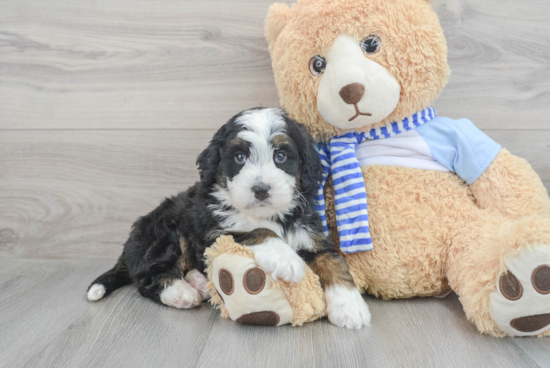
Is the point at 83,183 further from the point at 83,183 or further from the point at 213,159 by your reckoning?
the point at 213,159

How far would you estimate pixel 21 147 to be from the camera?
2455 mm

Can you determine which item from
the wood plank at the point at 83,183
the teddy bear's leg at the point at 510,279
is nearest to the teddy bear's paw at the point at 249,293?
the teddy bear's leg at the point at 510,279

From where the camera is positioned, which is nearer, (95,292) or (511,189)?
(511,189)

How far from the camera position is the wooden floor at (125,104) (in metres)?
2.13

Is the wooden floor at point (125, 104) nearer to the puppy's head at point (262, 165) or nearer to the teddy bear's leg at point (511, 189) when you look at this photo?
the teddy bear's leg at point (511, 189)

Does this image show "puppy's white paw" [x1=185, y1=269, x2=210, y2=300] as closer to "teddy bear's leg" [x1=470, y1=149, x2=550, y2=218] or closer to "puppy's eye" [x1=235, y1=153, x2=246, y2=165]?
"puppy's eye" [x1=235, y1=153, x2=246, y2=165]

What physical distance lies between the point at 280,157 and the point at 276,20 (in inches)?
26.6

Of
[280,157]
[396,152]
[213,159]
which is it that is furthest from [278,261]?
[396,152]

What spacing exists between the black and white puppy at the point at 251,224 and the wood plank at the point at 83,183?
1.43 feet

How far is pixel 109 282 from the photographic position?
6.50 feet

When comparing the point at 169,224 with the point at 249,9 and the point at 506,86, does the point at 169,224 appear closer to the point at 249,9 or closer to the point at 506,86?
the point at 249,9

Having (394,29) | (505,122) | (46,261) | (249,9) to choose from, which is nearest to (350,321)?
(394,29)

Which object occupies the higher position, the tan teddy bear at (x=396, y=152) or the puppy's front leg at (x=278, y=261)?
the tan teddy bear at (x=396, y=152)

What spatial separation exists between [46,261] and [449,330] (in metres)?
2.21
